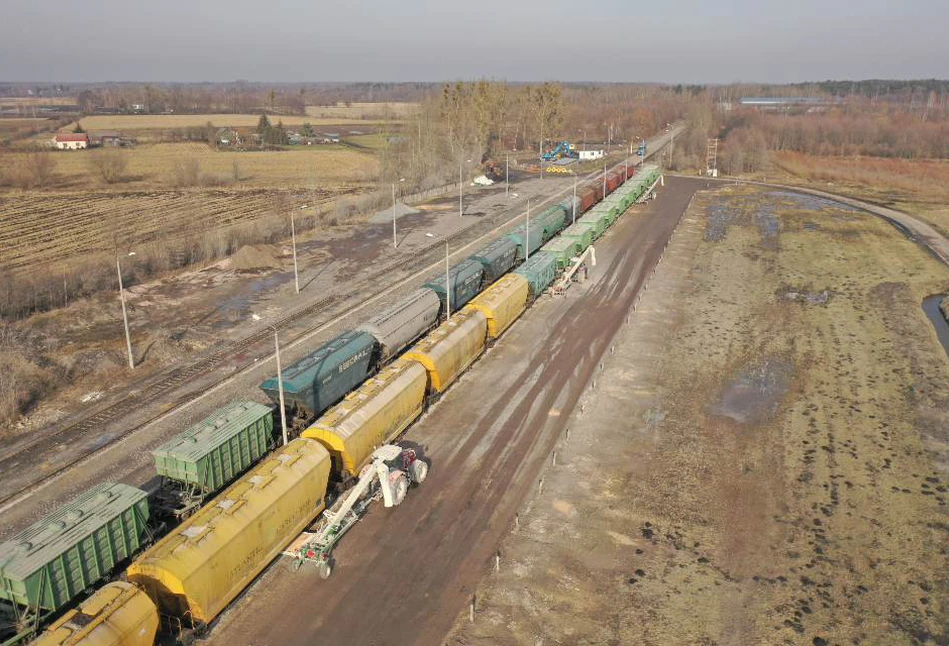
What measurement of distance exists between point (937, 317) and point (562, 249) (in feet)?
98.8

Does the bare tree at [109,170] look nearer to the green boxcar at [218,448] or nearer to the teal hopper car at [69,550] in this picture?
the green boxcar at [218,448]

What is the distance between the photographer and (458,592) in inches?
859

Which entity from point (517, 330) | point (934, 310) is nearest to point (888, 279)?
point (934, 310)

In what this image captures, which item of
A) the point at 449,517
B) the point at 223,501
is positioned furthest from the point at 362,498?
the point at 223,501

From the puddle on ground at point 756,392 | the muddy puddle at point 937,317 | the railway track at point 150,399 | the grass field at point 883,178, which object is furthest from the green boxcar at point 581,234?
the grass field at point 883,178

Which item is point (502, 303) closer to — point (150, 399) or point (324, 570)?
point (150, 399)

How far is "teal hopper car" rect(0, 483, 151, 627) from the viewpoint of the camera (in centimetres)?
1811

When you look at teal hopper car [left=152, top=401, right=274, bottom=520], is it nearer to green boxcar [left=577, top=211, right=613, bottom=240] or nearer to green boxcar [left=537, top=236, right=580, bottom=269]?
green boxcar [left=537, top=236, right=580, bottom=269]

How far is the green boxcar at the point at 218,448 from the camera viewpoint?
23.7 m

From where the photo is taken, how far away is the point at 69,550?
19.0 m

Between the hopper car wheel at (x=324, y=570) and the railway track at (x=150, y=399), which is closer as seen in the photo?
the hopper car wheel at (x=324, y=570)

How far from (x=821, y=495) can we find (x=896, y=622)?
7.03 m

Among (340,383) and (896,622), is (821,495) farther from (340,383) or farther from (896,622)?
(340,383)

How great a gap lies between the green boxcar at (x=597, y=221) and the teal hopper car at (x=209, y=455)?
146 ft
